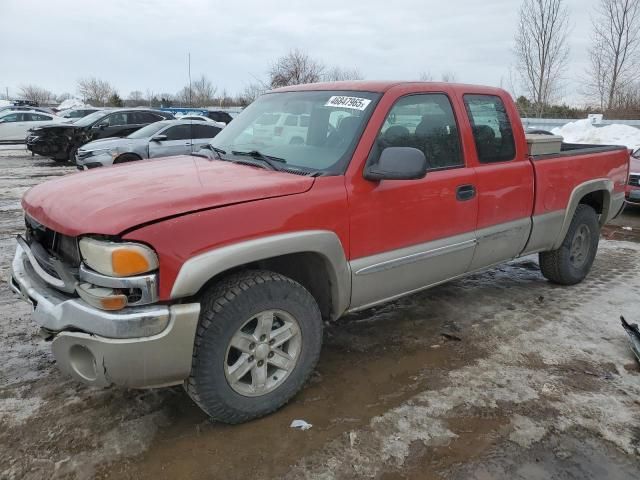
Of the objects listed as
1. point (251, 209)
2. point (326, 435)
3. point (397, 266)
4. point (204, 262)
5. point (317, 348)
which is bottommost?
point (326, 435)

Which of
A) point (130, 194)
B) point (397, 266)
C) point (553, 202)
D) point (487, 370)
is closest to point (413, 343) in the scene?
point (487, 370)

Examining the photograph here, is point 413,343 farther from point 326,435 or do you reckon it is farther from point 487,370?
point 326,435

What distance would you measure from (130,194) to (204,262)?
57cm

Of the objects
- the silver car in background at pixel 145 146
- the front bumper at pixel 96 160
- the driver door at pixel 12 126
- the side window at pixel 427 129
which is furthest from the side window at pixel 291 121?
the driver door at pixel 12 126

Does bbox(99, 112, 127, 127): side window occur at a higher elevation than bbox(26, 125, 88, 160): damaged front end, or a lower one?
higher

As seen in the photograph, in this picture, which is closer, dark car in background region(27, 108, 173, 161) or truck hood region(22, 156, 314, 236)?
truck hood region(22, 156, 314, 236)

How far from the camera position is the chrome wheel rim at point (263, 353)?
2762mm

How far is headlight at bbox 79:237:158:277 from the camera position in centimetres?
234

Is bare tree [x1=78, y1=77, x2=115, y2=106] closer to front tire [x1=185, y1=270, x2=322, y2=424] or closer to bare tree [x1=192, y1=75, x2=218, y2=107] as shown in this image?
bare tree [x1=192, y1=75, x2=218, y2=107]

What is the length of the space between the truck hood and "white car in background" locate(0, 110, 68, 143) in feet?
69.3

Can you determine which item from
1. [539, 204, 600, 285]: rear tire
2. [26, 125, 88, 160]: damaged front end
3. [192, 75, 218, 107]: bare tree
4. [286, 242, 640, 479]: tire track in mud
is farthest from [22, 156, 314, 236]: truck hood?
[192, 75, 218, 107]: bare tree

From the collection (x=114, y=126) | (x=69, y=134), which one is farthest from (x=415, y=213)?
(x=69, y=134)

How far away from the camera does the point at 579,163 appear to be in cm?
477

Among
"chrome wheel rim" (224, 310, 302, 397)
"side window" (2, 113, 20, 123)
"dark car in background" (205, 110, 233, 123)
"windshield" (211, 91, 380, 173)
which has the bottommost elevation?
"chrome wheel rim" (224, 310, 302, 397)
